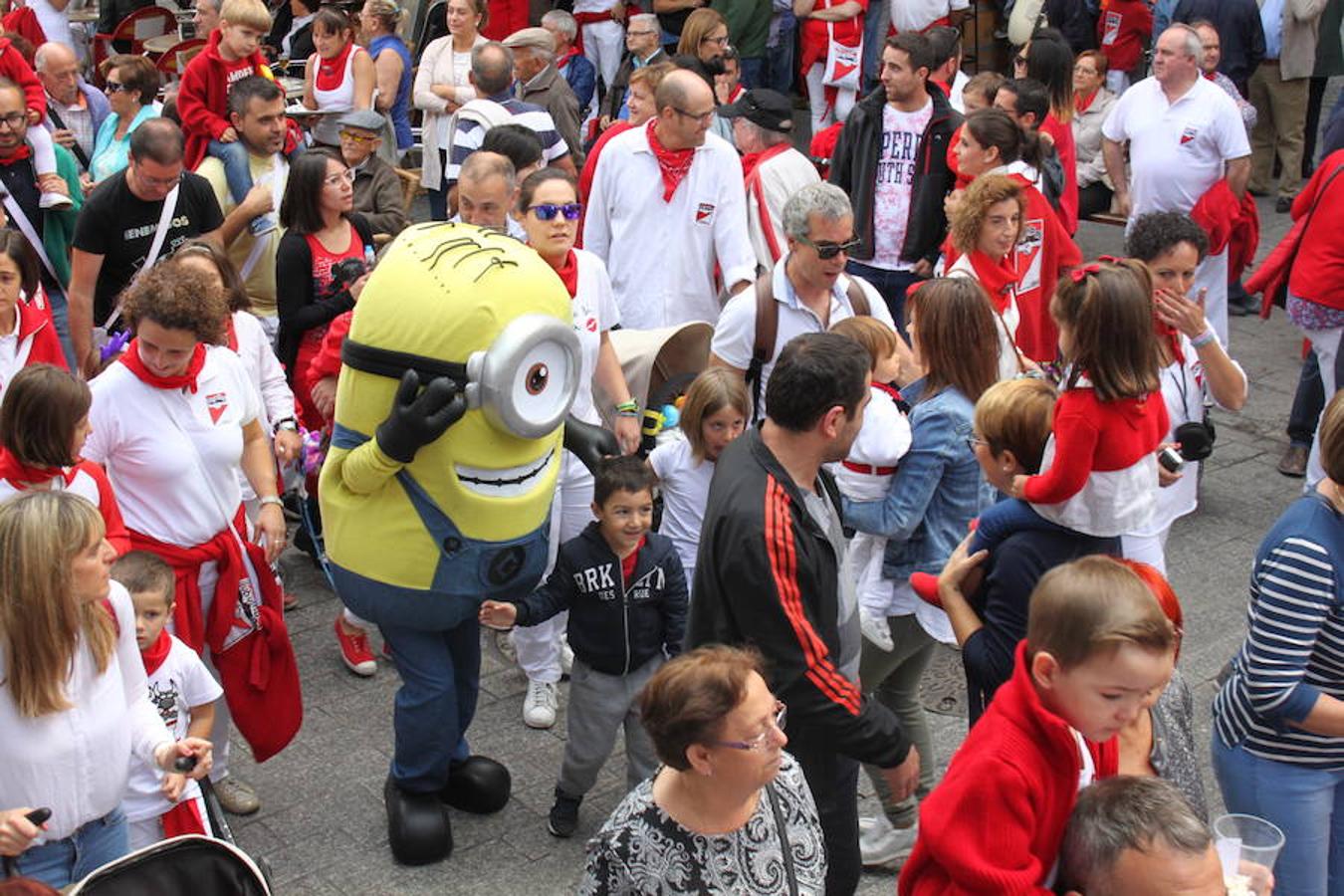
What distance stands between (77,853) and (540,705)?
7.58 ft

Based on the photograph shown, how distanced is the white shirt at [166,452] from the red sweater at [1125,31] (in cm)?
951

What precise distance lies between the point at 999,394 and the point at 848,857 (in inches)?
52.1

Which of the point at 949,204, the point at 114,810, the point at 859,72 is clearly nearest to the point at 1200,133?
the point at 949,204

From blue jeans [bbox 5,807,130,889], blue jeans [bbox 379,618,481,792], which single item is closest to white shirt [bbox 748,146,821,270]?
blue jeans [bbox 379,618,481,792]

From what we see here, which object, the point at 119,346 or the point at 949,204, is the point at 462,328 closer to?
the point at 119,346

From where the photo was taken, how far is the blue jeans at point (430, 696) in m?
4.98

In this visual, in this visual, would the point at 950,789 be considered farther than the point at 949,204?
No

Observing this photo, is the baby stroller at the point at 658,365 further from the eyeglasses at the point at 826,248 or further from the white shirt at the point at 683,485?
the eyeglasses at the point at 826,248

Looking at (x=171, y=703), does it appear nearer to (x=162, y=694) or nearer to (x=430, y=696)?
(x=162, y=694)

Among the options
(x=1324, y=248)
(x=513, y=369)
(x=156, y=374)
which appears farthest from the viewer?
(x=1324, y=248)

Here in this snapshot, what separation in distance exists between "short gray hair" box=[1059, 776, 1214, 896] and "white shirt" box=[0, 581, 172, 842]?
7.27ft

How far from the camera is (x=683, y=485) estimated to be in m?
5.66

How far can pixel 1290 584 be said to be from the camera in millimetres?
3822

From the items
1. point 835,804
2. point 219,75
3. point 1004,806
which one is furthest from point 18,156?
point 1004,806
